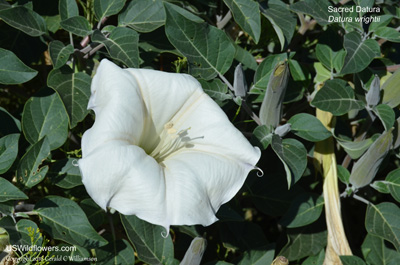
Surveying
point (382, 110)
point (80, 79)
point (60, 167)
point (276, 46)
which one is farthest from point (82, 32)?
point (382, 110)

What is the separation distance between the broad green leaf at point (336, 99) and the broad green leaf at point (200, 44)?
0.35 metres

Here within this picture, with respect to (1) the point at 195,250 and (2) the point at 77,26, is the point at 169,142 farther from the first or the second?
(2) the point at 77,26

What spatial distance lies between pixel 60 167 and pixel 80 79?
0.30 m

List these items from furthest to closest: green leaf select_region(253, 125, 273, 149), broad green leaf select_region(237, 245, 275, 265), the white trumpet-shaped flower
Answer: broad green leaf select_region(237, 245, 275, 265) < green leaf select_region(253, 125, 273, 149) < the white trumpet-shaped flower

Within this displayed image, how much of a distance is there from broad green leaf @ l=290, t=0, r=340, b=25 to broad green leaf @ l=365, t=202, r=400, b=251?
28.2 inches

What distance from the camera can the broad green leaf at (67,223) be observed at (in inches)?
62.9

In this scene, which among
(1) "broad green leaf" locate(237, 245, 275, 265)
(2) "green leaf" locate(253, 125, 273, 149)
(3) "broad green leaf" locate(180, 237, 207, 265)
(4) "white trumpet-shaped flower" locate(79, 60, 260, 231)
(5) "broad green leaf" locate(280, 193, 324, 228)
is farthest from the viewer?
(5) "broad green leaf" locate(280, 193, 324, 228)

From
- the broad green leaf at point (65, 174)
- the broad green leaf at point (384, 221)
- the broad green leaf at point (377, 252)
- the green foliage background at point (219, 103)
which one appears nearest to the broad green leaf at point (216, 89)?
the green foliage background at point (219, 103)

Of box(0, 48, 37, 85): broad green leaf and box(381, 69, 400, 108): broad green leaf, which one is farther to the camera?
box(381, 69, 400, 108): broad green leaf

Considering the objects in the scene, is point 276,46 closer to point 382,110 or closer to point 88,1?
point 382,110

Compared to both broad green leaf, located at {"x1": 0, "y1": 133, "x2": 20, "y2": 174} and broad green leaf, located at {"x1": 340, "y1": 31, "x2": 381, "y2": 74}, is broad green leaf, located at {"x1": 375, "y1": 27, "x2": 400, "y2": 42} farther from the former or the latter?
broad green leaf, located at {"x1": 0, "y1": 133, "x2": 20, "y2": 174}

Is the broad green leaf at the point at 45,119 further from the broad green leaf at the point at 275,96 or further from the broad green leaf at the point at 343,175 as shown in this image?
the broad green leaf at the point at 343,175

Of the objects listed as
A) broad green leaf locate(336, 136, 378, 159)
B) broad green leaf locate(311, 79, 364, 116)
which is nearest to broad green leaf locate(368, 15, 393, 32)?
broad green leaf locate(311, 79, 364, 116)

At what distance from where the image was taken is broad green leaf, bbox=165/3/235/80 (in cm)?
176
